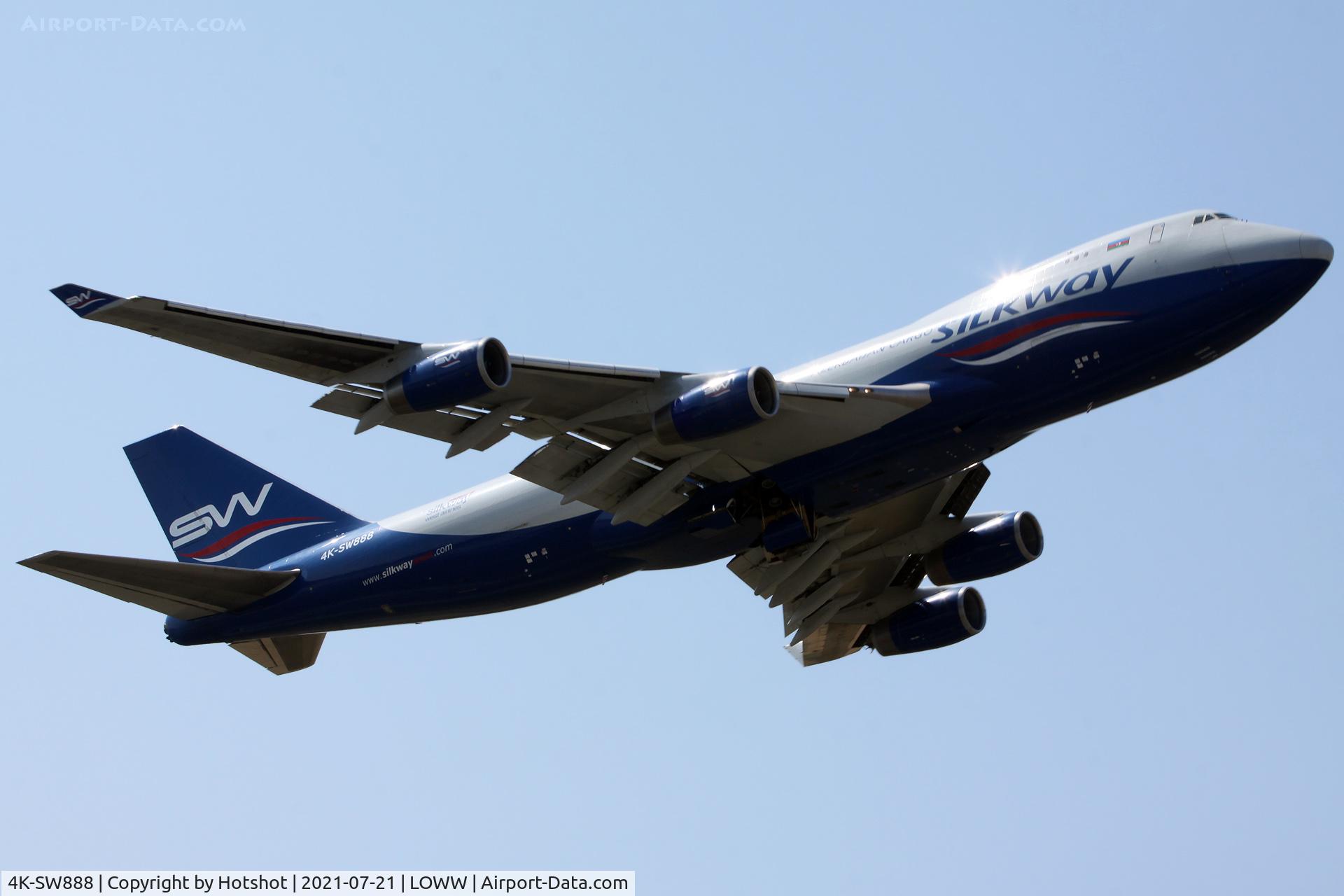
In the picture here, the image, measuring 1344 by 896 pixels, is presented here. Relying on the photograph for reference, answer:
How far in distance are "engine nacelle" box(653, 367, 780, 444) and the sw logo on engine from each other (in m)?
13.8

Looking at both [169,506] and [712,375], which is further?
[169,506]

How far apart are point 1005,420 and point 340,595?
585 inches

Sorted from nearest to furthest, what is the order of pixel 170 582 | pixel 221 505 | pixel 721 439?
pixel 721 439, pixel 170 582, pixel 221 505

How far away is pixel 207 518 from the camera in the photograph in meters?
36.8

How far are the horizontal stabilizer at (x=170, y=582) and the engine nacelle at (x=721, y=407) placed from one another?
11.5 meters

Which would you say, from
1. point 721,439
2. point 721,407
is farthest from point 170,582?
point 721,407

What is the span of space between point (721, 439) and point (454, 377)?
5.49 meters

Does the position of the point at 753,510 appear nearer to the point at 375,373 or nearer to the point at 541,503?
the point at 541,503

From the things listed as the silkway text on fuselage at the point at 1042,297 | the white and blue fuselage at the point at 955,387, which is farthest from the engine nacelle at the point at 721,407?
the silkway text on fuselage at the point at 1042,297

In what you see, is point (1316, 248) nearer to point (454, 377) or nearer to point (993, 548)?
point (993, 548)

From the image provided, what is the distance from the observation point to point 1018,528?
109 feet

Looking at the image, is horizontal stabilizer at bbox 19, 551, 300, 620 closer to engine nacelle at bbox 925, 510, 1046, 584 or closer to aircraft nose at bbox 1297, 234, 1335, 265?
engine nacelle at bbox 925, 510, 1046, 584

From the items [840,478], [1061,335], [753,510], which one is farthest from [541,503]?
[1061,335]

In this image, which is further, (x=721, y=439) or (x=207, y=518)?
(x=207, y=518)
